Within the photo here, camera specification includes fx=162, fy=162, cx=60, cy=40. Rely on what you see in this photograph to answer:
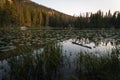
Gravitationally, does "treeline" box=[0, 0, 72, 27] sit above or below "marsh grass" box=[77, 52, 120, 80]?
above

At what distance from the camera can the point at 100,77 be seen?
21.6 feet

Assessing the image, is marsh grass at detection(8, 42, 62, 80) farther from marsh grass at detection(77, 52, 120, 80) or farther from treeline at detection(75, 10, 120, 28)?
treeline at detection(75, 10, 120, 28)

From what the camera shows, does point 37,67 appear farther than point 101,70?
Yes

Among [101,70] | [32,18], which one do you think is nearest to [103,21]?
[32,18]

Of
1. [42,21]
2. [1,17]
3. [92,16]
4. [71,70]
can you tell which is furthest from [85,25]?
[71,70]

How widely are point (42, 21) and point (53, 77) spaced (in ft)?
292

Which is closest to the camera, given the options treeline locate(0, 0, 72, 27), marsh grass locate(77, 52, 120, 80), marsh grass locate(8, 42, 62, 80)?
marsh grass locate(77, 52, 120, 80)

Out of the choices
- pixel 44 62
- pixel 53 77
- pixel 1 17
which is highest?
pixel 1 17

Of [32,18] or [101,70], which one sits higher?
[32,18]

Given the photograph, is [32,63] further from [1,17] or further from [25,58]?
[1,17]

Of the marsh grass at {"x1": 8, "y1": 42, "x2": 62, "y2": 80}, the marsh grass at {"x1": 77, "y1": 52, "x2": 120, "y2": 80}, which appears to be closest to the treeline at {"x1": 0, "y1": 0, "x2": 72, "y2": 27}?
the marsh grass at {"x1": 8, "y1": 42, "x2": 62, "y2": 80}

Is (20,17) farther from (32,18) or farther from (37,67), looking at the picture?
(37,67)

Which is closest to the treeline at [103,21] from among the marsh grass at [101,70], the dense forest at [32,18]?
the dense forest at [32,18]

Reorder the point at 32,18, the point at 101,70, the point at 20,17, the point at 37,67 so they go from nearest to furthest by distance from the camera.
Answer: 1. the point at 101,70
2. the point at 37,67
3. the point at 20,17
4. the point at 32,18
